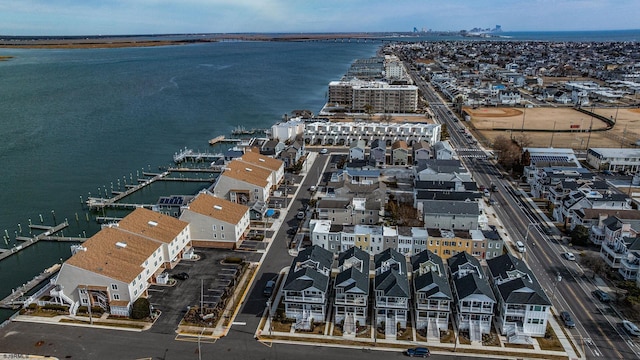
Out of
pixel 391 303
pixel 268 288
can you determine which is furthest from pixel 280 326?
pixel 391 303

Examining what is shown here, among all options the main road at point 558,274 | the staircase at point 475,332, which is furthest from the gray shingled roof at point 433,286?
the main road at point 558,274

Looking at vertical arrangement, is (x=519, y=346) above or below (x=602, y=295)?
below

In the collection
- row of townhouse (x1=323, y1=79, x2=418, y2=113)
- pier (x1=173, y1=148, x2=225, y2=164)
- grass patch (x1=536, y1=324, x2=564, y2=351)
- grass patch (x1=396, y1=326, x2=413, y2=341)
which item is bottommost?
grass patch (x1=536, y1=324, x2=564, y2=351)

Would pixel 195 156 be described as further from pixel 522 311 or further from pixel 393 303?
pixel 522 311

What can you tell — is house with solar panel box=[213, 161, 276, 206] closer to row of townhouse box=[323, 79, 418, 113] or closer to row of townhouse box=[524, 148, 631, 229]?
row of townhouse box=[524, 148, 631, 229]

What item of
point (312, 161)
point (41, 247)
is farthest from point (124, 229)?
point (312, 161)

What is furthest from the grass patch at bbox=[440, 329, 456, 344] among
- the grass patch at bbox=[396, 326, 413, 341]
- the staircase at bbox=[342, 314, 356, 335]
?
the staircase at bbox=[342, 314, 356, 335]

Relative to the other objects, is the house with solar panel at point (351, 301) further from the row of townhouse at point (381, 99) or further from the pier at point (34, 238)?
the row of townhouse at point (381, 99)
